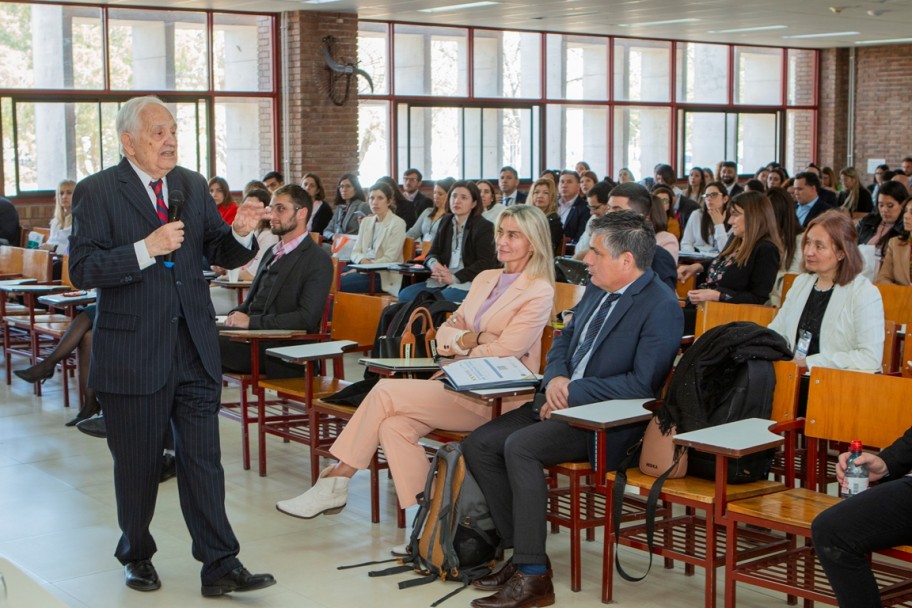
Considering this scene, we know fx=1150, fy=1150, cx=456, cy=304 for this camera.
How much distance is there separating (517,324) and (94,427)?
242cm

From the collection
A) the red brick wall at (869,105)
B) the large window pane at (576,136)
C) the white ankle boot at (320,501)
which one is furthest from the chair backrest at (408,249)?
the red brick wall at (869,105)

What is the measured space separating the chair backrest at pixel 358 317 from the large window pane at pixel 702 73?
45.7ft

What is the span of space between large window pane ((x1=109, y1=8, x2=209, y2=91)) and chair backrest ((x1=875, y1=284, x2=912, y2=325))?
9.76 m

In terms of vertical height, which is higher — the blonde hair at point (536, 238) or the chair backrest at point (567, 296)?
the blonde hair at point (536, 238)

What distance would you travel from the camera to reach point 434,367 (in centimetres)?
476

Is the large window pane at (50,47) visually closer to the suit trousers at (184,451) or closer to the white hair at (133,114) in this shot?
the white hair at (133,114)

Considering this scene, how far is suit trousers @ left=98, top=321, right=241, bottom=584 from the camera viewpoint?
12.6 feet

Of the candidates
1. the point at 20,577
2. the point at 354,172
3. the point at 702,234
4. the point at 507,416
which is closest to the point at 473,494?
the point at 507,416

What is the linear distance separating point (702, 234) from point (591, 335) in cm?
592

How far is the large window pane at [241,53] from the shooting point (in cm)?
1393

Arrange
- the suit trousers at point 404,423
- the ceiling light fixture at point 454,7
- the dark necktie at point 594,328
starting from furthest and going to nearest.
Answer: the ceiling light fixture at point 454,7, the suit trousers at point 404,423, the dark necktie at point 594,328

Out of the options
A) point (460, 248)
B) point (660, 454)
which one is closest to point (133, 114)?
point (660, 454)

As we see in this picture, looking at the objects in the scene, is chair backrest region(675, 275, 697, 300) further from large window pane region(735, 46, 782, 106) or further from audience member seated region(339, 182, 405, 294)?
large window pane region(735, 46, 782, 106)

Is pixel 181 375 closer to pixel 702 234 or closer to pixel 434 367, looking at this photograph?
pixel 434 367
